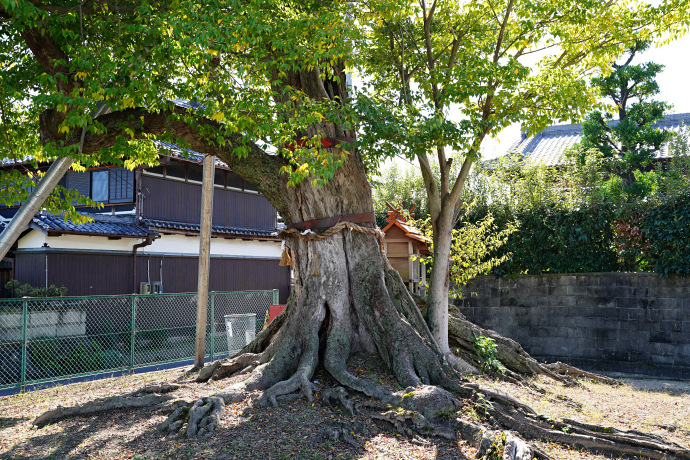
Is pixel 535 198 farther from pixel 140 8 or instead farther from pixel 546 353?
pixel 140 8

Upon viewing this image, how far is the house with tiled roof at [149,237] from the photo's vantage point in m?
14.7

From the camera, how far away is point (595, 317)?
1312 cm

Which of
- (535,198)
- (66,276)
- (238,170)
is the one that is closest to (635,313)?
(535,198)

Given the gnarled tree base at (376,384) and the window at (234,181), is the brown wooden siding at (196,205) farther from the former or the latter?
the gnarled tree base at (376,384)

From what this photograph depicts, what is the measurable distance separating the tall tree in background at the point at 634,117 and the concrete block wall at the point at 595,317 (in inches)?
123

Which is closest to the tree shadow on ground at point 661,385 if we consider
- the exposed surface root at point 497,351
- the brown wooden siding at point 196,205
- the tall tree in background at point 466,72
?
the exposed surface root at point 497,351

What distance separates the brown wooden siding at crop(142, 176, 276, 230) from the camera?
687 inches

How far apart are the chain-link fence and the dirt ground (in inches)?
135

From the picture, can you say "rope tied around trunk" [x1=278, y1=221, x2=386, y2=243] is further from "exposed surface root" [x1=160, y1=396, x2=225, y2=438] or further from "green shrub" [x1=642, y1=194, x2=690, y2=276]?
"green shrub" [x1=642, y1=194, x2=690, y2=276]

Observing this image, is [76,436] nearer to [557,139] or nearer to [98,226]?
[98,226]

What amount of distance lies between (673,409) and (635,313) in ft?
18.1

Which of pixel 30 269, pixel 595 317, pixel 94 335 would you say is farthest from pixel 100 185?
pixel 595 317

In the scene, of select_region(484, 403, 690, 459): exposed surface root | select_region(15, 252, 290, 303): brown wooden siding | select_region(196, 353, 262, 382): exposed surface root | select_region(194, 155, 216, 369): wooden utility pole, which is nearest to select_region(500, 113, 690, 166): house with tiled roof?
select_region(15, 252, 290, 303): brown wooden siding

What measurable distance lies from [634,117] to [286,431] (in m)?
13.6
